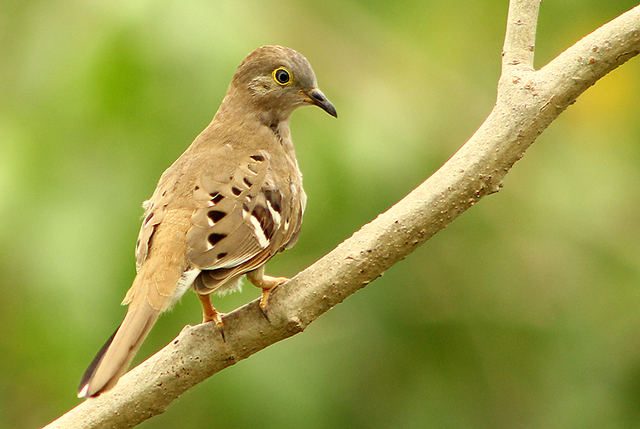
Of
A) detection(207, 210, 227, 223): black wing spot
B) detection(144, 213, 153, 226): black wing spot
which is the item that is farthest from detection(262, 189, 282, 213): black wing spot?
detection(144, 213, 153, 226): black wing spot

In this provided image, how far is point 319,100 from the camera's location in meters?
4.02

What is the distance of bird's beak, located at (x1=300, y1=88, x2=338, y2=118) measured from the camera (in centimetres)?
399

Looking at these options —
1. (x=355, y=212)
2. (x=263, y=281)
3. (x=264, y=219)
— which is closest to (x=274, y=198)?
(x=264, y=219)

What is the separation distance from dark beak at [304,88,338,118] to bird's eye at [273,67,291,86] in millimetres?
106

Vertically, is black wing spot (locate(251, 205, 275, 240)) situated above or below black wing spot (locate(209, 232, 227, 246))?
above

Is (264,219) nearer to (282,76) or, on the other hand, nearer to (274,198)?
(274,198)

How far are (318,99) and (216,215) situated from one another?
38.1 inches

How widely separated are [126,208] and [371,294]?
1671 millimetres

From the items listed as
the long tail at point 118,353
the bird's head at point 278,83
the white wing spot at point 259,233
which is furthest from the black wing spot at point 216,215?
the bird's head at point 278,83

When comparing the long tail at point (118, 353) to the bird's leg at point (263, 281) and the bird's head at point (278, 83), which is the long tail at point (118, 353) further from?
the bird's head at point (278, 83)

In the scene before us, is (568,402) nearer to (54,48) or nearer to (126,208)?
(126,208)

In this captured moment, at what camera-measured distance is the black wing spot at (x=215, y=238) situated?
125 inches

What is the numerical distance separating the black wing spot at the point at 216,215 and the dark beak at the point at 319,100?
0.91 meters

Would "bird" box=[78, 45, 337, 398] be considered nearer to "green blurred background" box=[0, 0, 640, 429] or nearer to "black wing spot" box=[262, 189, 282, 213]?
"black wing spot" box=[262, 189, 282, 213]
